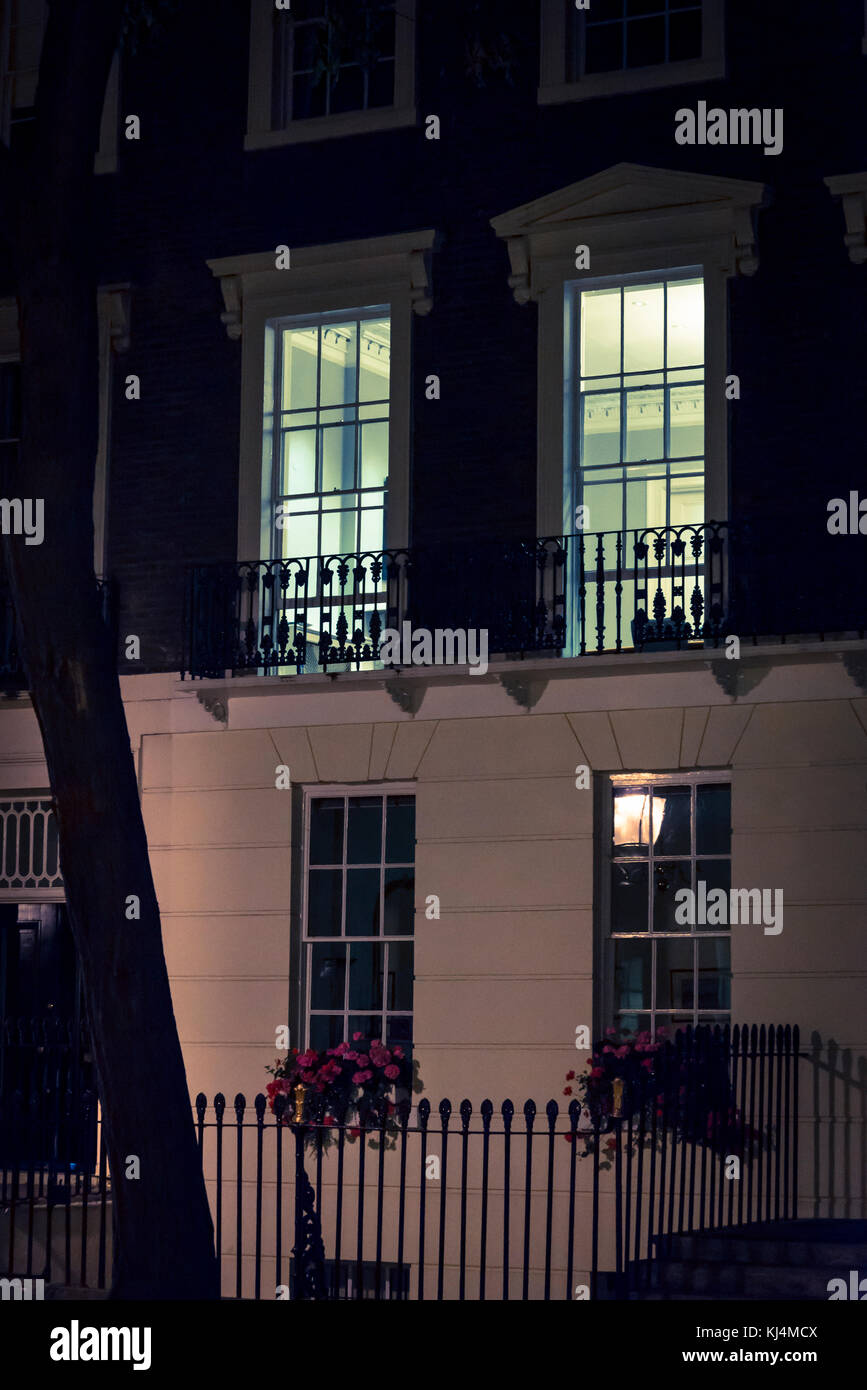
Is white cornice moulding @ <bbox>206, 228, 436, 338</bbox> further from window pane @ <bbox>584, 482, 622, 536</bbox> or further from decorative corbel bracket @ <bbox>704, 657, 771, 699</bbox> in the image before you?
decorative corbel bracket @ <bbox>704, 657, 771, 699</bbox>

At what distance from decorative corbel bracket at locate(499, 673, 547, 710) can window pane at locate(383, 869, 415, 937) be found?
65.9 inches

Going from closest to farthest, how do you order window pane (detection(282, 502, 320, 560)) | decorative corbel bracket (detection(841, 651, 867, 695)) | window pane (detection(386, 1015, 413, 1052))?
decorative corbel bracket (detection(841, 651, 867, 695)) → window pane (detection(386, 1015, 413, 1052)) → window pane (detection(282, 502, 320, 560))

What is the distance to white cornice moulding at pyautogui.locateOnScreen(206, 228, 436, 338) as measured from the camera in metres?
17.1

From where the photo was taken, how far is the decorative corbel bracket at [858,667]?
49.3 ft

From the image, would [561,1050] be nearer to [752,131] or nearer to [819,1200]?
[819,1200]

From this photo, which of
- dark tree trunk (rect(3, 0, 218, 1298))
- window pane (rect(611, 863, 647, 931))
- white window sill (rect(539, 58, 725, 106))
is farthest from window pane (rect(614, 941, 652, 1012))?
white window sill (rect(539, 58, 725, 106))

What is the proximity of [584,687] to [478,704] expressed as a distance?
0.90m

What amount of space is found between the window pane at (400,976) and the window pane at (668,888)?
6.79ft

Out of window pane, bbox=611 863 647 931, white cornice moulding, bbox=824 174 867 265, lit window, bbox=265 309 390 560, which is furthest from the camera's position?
lit window, bbox=265 309 390 560

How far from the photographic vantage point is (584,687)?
1603 cm

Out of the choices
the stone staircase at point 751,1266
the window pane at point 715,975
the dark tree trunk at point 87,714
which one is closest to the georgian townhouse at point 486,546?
the window pane at point 715,975

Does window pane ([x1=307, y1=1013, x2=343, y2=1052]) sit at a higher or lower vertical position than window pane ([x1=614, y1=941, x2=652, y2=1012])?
lower
